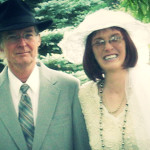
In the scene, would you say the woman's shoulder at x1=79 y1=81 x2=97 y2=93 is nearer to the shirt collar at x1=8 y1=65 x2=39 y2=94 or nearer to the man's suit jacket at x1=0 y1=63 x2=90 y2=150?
the man's suit jacket at x1=0 y1=63 x2=90 y2=150

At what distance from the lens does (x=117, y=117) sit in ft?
9.67

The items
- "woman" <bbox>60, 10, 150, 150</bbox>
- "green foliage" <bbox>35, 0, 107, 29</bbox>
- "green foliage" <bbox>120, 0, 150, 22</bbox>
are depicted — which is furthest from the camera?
"green foliage" <bbox>35, 0, 107, 29</bbox>

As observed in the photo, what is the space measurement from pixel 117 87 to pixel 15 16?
134cm

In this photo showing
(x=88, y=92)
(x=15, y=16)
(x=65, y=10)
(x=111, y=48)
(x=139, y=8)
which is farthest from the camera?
(x=65, y=10)

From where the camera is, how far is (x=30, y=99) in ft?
10.0

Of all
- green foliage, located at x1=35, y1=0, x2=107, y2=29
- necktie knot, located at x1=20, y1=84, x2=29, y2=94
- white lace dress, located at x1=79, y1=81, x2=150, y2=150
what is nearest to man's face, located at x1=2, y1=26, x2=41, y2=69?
necktie knot, located at x1=20, y1=84, x2=29, y2=94

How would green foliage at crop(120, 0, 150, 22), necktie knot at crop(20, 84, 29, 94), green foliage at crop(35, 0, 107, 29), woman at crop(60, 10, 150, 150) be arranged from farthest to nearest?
1. green foliage at crop(35, 0, 107, 29)
2. necktie knot at crop(20, 84, 29, 94)
3. woman at crop(60, 10, 150, 150)
4. green foliage at crop(120, 0, 150, 22)

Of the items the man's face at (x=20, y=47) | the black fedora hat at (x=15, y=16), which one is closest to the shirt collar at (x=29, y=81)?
A: the man's face at (x=20, y=47)

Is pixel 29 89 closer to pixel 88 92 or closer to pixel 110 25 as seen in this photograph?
pixel 88 92

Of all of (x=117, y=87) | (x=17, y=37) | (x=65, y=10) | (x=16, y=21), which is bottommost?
(x=117, y=87)

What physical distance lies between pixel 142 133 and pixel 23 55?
145 cm

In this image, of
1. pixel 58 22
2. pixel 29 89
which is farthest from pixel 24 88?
pixel 58 22

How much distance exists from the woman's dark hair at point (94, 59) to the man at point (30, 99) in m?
0.24

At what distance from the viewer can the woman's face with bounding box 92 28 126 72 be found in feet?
9.63
